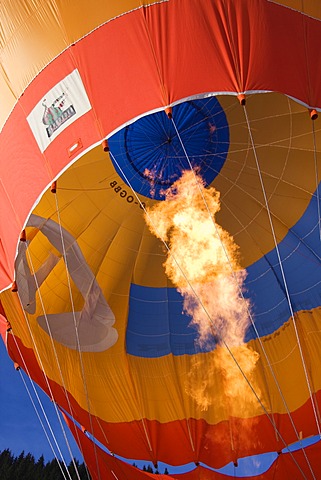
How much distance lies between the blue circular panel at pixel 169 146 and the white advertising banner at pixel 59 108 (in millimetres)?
2301

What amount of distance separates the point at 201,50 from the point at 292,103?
9.09ft

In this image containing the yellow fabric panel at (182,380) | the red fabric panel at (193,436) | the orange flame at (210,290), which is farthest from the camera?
the orange flame at (210,290)

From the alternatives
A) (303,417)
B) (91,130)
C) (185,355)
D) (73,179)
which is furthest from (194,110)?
(303,417)

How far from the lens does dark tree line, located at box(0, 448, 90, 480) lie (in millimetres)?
31938

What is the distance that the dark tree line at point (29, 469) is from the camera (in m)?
31.9

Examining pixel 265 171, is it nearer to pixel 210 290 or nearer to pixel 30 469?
pixel 210 290

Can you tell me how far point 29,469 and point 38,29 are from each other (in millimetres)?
34195

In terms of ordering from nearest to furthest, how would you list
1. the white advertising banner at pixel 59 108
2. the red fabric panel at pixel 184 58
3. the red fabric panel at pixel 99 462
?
1. the red fabric panel at pixel 184 58
2. the white advertising banner at pixel 59 108
3. the red fabric panel at pixel 99 462

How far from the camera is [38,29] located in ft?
17.7

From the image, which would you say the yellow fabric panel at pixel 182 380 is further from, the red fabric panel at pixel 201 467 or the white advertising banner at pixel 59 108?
the white advertising banner at pixel 59 108

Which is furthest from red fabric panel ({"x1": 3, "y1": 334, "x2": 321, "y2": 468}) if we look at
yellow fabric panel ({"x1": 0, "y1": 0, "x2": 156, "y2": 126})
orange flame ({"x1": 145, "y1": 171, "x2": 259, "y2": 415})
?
yellow fabric panel ({"x1": 0, "y1": 0, "x2": 156, "y2": 126})

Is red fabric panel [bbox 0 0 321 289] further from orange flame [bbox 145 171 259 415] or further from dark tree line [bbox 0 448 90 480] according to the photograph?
dark tree line [bbox 0 448 90 480]

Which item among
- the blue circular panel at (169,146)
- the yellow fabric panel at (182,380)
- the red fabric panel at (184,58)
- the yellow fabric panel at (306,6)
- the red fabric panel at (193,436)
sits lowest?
the red fabric panel at (193,436)

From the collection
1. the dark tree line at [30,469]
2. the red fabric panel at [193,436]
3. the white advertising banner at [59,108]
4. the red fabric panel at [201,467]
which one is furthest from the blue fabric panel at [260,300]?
the dark tree line at [30,469]
